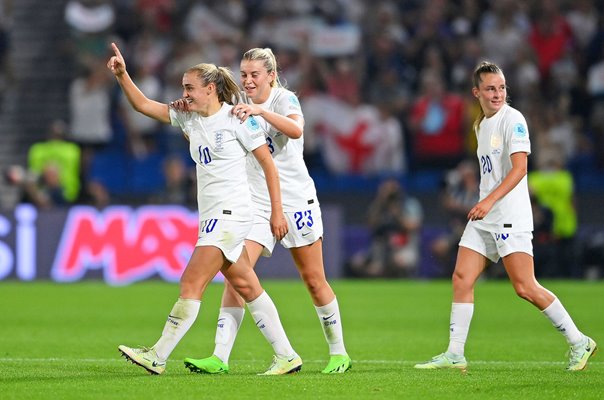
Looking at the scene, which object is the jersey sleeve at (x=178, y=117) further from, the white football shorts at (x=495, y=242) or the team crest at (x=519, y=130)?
the team crest at (x=519, y=130)

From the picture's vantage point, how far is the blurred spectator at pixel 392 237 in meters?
20.1

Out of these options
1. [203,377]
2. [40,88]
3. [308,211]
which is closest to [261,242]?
[308,211]

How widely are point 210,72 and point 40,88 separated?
17038 millimetres

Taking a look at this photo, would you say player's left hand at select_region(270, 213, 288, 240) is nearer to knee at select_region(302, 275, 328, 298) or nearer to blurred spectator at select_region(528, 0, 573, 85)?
knee at select_region(302, 275, 328, 298)

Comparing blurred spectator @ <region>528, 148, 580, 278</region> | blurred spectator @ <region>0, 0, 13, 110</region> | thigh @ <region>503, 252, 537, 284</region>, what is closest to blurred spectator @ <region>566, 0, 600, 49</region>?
blurred spectator @ <region>528, 148, 580, 278</region>

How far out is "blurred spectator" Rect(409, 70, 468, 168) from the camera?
21406mm

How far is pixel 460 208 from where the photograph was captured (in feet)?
64.4

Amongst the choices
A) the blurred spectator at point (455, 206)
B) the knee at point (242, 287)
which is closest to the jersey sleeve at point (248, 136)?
the knee at point (242, 287)

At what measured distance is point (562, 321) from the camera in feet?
29.7

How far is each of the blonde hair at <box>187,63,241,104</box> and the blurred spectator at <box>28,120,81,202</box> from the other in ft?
41.1

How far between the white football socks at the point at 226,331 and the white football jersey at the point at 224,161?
2.72 feet

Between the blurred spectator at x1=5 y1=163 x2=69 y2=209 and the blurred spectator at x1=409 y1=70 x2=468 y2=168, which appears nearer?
the blurred spectator at x1=5 y1=163 x2=69 y2=209

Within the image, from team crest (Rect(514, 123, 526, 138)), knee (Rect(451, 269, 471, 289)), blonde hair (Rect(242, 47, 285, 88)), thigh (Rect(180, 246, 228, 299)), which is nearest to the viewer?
thigh (Rect(180, 246, 228, 299))

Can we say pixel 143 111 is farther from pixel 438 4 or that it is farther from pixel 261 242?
pixel 438 4
